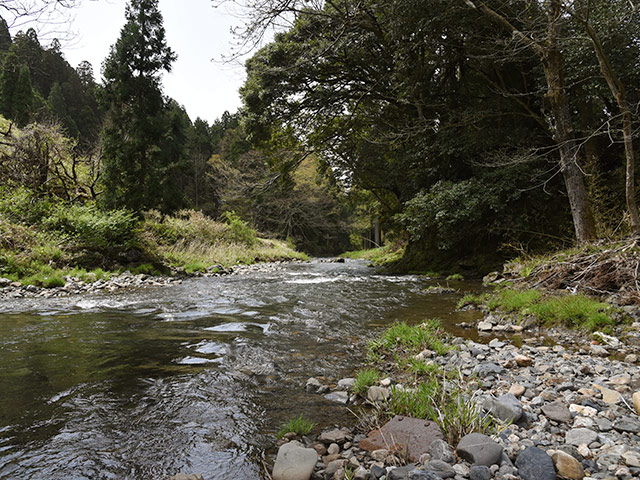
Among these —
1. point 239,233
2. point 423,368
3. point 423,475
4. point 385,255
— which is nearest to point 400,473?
point 423,475

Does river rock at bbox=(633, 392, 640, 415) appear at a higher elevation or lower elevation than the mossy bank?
lower

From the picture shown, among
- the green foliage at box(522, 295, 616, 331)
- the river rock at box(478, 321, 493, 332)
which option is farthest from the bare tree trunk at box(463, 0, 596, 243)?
the river rock at box(478, 321, 493, 332)

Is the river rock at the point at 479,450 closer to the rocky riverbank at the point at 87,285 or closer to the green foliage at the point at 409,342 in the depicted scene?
the green foliage at the point at 409,342

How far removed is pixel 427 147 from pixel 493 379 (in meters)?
9.21

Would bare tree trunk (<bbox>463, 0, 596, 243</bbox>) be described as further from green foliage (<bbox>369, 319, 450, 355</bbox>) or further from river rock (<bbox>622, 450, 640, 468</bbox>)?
river rock (<bbox>622, 450, 640, 468</bbox>)

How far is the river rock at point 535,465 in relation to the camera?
1.52 m

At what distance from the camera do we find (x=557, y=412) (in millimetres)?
2092

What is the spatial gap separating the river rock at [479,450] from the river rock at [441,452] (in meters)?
0.05

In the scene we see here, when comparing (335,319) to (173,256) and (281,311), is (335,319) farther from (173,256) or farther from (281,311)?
(173,256)

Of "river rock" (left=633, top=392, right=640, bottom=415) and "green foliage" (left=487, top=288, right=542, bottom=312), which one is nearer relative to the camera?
"river rock" (left=633, top=392, right=640, bottom=415)

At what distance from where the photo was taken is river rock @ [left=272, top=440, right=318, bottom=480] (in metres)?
1.71

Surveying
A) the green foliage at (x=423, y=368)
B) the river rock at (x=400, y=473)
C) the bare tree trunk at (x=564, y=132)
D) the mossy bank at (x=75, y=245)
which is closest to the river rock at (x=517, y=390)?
the green foliage at (x=423, y=368)

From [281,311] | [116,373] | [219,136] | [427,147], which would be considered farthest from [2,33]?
[219,136]

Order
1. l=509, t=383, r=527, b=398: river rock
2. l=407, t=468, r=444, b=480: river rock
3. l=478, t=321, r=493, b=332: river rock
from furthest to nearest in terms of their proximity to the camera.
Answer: l=478, t=321, r=493, b=332: river rock < l=509, t=383, r=527, b=398: river rock < l=407, t=468, r=444, b=480: river rock
